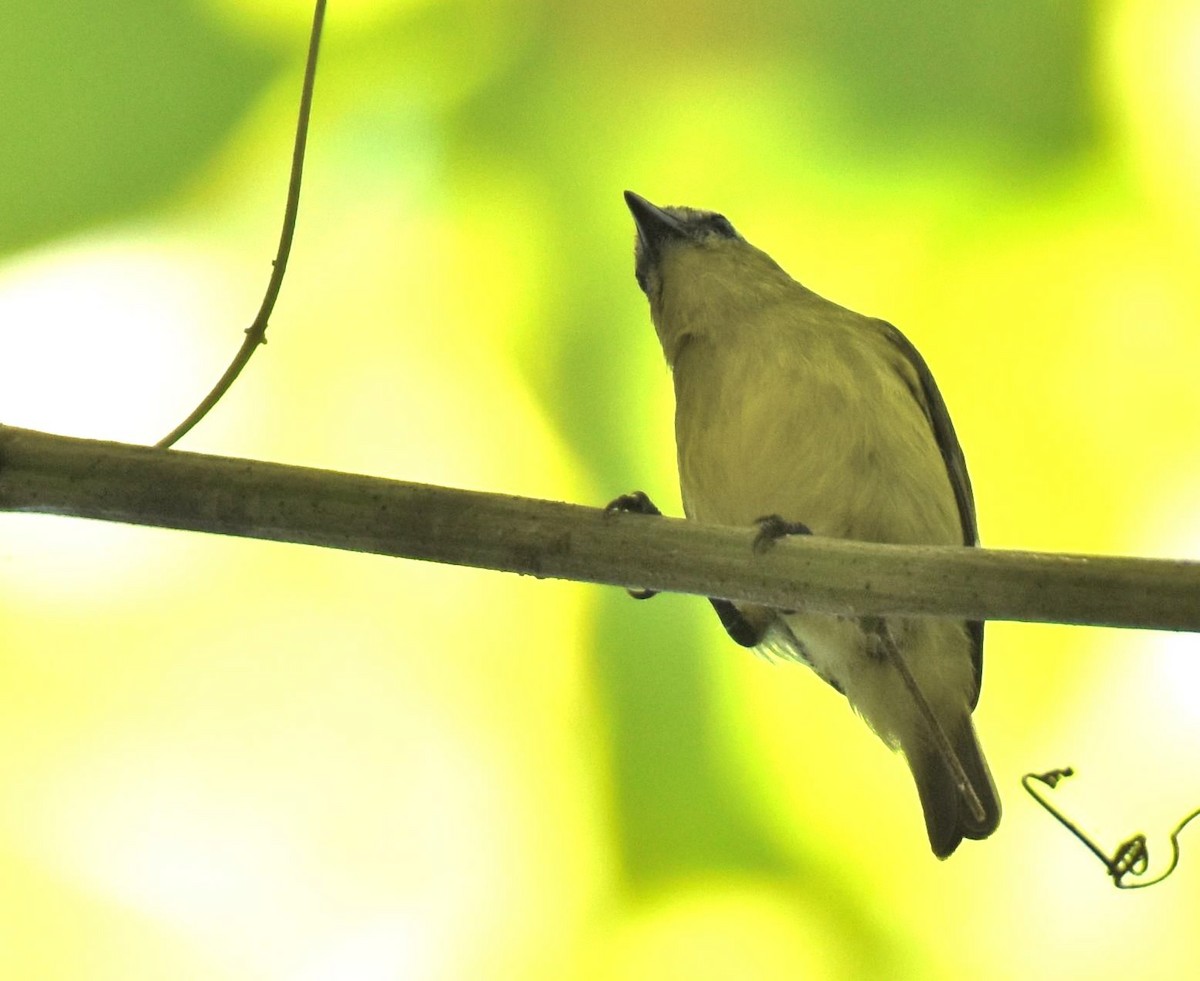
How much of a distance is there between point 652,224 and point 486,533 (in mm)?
1328

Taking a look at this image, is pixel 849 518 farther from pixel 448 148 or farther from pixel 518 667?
pixel 448 148

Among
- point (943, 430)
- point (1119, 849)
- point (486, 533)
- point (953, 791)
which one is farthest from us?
point (943, 430)

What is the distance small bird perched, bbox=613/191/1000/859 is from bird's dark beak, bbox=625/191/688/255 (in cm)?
1

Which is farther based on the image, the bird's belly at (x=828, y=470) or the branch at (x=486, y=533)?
the bird's belly at (x=828, y=470)

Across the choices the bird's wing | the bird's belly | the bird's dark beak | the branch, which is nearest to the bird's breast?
the bird's belly

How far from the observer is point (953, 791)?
2.18 metres

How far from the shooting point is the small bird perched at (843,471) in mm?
2246

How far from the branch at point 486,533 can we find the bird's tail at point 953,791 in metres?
0.77

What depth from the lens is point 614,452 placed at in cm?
273

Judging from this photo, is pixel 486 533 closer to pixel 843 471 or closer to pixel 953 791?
pixel 843 471

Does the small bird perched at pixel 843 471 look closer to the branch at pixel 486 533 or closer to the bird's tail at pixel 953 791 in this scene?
the bird's tail at pixel 953 791

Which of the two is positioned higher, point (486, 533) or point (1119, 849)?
point (486, 533)

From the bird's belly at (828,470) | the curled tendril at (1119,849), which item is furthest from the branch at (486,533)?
the bird's belly at (828,470)

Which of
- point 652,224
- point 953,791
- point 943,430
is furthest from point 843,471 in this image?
point 652,224
